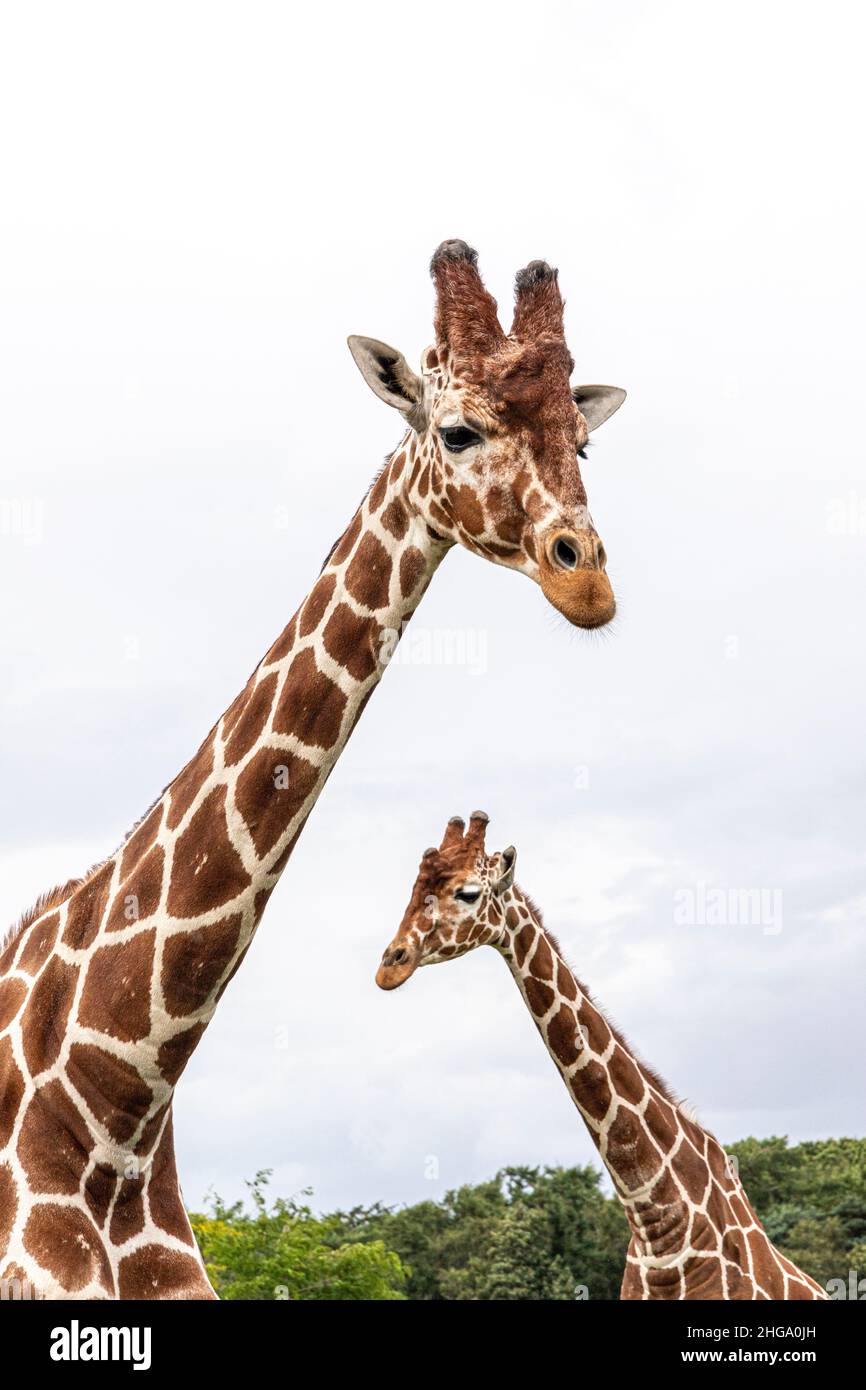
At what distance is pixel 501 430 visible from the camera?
5.75 metres

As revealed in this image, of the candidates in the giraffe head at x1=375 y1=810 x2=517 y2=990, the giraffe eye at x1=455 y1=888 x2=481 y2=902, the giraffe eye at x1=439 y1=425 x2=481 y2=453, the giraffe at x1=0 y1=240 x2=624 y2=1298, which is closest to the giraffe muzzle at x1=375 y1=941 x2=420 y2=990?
the giraffe head at x1=375 y1=810 x2=517 y2=990

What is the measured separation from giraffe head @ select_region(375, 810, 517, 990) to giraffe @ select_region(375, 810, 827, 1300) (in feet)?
0.05

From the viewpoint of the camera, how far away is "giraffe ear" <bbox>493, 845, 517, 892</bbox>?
39.1 feet

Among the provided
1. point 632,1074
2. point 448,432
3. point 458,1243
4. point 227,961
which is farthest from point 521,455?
point 458,1243

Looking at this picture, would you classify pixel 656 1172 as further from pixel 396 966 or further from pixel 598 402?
pixel 598 402

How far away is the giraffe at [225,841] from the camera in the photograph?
18.2ft

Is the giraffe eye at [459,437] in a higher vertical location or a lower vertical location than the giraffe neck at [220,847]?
higher

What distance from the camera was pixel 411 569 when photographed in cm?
585

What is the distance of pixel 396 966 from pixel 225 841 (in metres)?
→ 6.36

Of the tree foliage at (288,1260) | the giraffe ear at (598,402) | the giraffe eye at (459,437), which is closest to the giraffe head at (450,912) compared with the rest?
the giraffe ear at (598,402)

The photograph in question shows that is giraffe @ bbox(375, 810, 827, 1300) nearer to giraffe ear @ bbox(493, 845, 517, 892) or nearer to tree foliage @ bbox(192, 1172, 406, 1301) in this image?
giraffe ear @ bbox(493, 845, 517, 892)

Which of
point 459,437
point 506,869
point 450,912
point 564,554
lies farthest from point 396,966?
point 564,554

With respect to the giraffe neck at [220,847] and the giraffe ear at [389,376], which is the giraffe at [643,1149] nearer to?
the giraffe neck at [220,847]

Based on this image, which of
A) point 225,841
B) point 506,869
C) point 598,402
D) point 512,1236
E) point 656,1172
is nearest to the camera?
point 225,841
